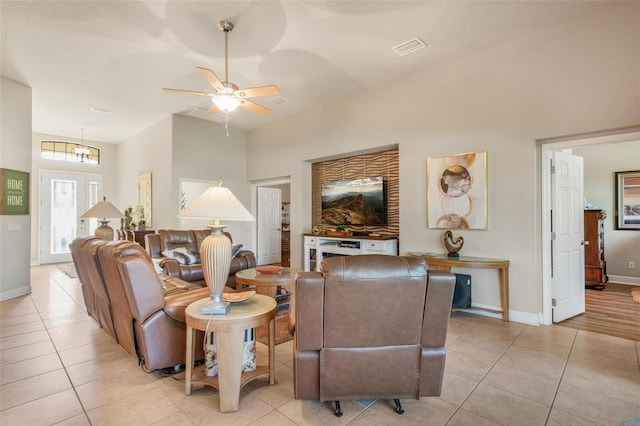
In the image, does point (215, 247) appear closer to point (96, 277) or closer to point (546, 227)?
point (96, 277)

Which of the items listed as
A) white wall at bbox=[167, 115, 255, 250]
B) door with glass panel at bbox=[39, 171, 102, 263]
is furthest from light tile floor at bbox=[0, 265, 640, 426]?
door with glass panel at bbox=[39, 171, 102, 263]

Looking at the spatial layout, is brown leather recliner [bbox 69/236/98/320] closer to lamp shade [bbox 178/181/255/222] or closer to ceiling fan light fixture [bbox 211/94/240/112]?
lamp shade [bbox 178/181/255/222]

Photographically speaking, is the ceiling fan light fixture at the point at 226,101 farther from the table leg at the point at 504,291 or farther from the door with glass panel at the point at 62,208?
the door with glass panel at the point at 62,208

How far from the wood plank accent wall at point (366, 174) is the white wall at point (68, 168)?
6.00m

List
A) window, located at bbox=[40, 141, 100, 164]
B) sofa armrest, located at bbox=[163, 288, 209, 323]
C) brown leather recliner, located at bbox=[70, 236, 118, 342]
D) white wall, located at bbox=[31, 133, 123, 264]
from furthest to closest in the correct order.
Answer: window, located at bbox=[40, 141, 100, 164], white wall, located at bbox=[31, 133, 123, 264], brown leather recliner, located at bbox=[70, 236, 118, 342], sofa armrest, located at bbox=[163, 288, 209, 323]

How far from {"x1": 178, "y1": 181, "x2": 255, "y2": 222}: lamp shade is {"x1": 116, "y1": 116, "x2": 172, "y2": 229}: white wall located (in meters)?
4.66

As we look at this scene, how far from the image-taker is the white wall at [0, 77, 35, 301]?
14.9 ft

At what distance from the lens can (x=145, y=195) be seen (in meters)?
7.25

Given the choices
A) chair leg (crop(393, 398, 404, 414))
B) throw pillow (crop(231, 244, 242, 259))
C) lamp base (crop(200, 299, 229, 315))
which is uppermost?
throw pillow (crop(231, 244, 242, 259))

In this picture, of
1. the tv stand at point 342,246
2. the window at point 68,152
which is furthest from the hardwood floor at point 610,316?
the window at point 68,152

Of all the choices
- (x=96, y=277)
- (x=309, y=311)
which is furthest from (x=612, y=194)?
(x=96, y=277)

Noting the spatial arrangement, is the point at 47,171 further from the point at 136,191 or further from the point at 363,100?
the point at 363,100

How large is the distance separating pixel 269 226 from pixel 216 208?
5948 millimetres

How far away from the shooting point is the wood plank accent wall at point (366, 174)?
17.2 feet
